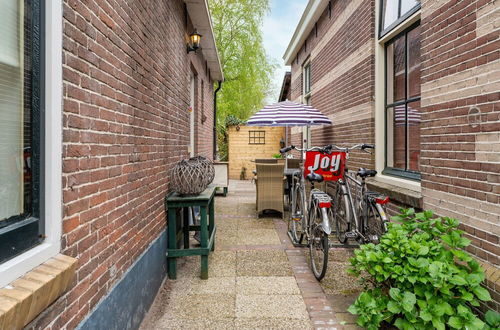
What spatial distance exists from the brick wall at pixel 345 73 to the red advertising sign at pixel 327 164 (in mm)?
769

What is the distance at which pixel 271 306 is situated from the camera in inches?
117

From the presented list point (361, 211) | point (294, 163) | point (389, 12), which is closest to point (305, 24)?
point (294, 163)

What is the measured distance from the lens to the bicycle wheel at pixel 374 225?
134 inches

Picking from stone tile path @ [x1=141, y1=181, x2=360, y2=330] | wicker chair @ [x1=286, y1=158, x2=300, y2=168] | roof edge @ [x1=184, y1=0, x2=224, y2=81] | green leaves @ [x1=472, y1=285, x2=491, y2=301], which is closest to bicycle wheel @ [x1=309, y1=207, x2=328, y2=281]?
stone tile path @ [x1=141, y1=181, x2=360, y2=330]

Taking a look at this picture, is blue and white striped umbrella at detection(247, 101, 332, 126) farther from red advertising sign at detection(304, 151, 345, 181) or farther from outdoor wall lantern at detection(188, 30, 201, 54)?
red advertising sign at detection(304, 151, 345, 181)

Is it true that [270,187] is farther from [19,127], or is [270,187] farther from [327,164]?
[19,127]

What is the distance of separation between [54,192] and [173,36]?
3.26 meters

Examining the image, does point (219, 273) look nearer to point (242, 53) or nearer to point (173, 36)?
point (173, 36)

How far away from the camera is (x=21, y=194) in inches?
51.7

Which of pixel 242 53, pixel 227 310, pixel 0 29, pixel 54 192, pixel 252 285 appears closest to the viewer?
pixel 0 29

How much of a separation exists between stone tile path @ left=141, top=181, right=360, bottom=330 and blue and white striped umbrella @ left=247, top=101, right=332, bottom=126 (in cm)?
217

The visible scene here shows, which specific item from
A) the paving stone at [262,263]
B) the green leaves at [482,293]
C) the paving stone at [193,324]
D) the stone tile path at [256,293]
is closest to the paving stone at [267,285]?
the stone tile path at [256,293]

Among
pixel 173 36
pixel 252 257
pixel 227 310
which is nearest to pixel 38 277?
pixel 227 310

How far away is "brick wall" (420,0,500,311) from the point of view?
2.27 metres
